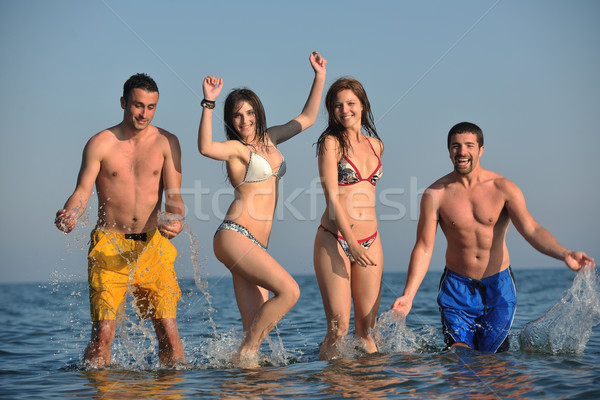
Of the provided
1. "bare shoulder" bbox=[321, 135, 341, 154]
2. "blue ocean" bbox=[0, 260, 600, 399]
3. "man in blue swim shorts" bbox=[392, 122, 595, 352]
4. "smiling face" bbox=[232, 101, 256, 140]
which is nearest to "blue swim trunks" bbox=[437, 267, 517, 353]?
"man in blue swim shorts" bbox=[392, 122, 595, 352]

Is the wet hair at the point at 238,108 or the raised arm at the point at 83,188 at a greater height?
the wet hair at the point at 238,108

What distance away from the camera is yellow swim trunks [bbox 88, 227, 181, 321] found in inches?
238

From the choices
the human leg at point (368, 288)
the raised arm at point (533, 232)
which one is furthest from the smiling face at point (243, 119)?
the raised arm at point (533, 232)

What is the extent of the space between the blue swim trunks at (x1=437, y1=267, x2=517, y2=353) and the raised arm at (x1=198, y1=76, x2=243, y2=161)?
2.71 metres

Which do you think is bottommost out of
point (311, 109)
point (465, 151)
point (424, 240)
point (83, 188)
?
point (424, 240)

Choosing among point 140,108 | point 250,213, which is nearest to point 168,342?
point 250,213

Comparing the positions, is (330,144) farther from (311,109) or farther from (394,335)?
(394,335)

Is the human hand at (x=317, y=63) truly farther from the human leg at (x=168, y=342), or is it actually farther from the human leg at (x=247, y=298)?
the human leg at (x=168, y=342)

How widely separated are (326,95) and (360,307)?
2240 millimetres

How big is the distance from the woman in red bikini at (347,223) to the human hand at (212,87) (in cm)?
114

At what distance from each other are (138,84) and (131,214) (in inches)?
51.4

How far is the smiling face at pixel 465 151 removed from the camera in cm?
617

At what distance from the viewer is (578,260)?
5633 mm

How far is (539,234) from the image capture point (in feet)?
19.6
